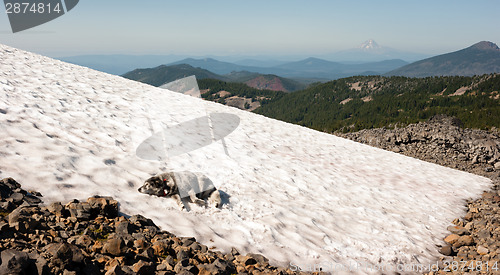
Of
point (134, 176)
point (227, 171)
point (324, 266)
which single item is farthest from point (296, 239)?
point (134, 176)

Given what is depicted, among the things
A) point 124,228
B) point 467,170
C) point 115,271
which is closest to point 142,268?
point 115,271

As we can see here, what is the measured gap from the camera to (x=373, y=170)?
15688 millimetres

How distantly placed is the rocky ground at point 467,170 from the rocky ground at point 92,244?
18.0ft

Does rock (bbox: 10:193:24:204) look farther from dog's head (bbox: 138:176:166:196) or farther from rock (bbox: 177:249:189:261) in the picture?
rock (bbox: 177:249:189:261)

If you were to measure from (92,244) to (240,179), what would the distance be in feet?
19.6

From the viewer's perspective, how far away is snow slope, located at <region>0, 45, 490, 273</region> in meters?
6.74

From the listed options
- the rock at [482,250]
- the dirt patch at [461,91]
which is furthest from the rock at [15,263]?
the dirt patch at [461,91]

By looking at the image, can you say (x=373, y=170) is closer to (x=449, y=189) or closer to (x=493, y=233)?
(x=449, y=189)

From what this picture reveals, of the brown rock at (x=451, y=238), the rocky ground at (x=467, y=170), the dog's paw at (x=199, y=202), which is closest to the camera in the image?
the dog's paw at (x=199, y=202)

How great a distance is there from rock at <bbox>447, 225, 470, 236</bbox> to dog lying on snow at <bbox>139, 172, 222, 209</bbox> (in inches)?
320

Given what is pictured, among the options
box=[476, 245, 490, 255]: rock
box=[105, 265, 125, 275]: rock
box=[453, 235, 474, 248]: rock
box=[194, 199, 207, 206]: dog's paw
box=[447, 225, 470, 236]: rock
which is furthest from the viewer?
box=[447, 225, 470, 236]: rock

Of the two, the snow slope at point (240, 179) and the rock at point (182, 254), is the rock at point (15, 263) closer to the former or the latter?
Result: the rock at point (182, 254)

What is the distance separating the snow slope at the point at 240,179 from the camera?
6.74m

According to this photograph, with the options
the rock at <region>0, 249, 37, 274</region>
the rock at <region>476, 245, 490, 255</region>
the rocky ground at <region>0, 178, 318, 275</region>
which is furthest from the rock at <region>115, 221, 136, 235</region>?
the rock at <region>476, 245, 490, 255</region>
